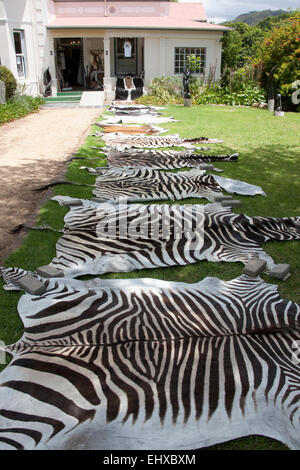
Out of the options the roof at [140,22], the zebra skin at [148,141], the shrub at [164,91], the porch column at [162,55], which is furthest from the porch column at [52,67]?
the zebra skin at [148,141]

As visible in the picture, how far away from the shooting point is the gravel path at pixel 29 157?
492 cm

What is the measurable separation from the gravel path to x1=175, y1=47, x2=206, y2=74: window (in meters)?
7.67

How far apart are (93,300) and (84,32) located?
19192 millimetres

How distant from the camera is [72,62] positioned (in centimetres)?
2322

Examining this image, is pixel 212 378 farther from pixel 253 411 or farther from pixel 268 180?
pixel 268 180

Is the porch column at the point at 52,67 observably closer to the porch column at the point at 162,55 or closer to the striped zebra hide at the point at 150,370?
the porch column at the point at 162,55

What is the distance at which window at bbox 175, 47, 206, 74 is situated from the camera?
19.8 metres

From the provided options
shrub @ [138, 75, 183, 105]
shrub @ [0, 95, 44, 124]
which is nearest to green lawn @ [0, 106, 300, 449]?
shrub @ [0, 95, 44, 124]

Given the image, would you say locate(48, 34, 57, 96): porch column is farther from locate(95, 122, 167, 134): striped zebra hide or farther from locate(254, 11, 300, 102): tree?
locate(254, 11, 300, 102): tree

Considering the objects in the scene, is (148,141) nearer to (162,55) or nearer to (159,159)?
(159,159)

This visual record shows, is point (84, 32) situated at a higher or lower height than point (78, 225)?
higher

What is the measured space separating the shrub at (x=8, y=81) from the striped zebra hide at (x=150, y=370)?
43.4 ft
